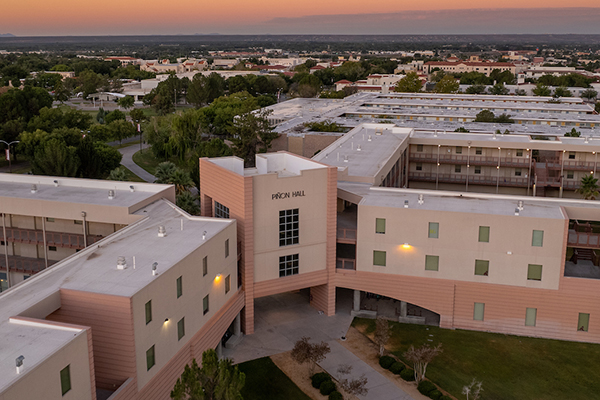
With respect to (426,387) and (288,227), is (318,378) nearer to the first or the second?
(426,387)

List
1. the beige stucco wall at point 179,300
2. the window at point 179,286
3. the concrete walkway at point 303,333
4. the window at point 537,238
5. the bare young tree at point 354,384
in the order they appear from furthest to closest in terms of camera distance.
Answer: the window at point 537,238 < the concrete walkway at point 303,333 < the bare young tree at point 354,384 < the window at point 179,286 < the beige stucco wall at point 179,300

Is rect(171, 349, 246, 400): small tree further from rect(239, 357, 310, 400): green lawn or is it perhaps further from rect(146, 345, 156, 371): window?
rect(239, 357, 310, 400): green lawn

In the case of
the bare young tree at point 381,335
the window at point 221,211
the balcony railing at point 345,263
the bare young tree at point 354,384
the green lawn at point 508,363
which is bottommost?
the green lawn at point 508,363

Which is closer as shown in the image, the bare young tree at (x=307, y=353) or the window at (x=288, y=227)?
the bare young tree at (x=307, y=353)

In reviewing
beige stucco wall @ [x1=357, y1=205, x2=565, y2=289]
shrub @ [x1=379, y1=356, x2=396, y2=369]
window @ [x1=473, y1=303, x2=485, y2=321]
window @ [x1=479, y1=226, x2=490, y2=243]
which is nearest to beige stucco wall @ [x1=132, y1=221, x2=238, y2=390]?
beige stucco wall @ [x1=357, y1=205, x2=565, y2=289]

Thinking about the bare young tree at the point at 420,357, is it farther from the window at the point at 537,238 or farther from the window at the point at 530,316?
the window at the point at 537,238

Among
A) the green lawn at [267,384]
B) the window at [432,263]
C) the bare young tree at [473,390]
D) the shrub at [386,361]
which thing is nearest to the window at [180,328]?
the green lawn at [267,384]
